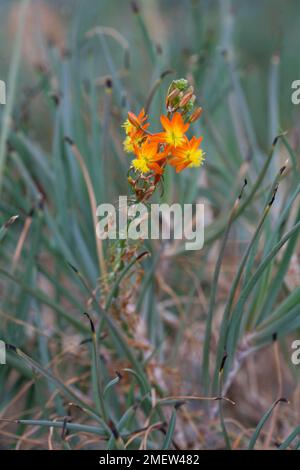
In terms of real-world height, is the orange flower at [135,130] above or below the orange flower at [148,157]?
above

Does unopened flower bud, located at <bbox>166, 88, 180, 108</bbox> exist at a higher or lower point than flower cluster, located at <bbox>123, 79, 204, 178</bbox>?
higher

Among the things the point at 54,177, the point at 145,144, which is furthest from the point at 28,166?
the point at 145,144

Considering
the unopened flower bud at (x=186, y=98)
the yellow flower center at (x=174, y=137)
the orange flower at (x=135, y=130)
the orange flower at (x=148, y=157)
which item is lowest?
the orange flower at (x=148, y=157)

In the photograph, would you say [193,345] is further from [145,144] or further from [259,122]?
[259,122]

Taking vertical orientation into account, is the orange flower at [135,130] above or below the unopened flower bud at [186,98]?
below

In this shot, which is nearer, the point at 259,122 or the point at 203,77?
the point at 203,77
